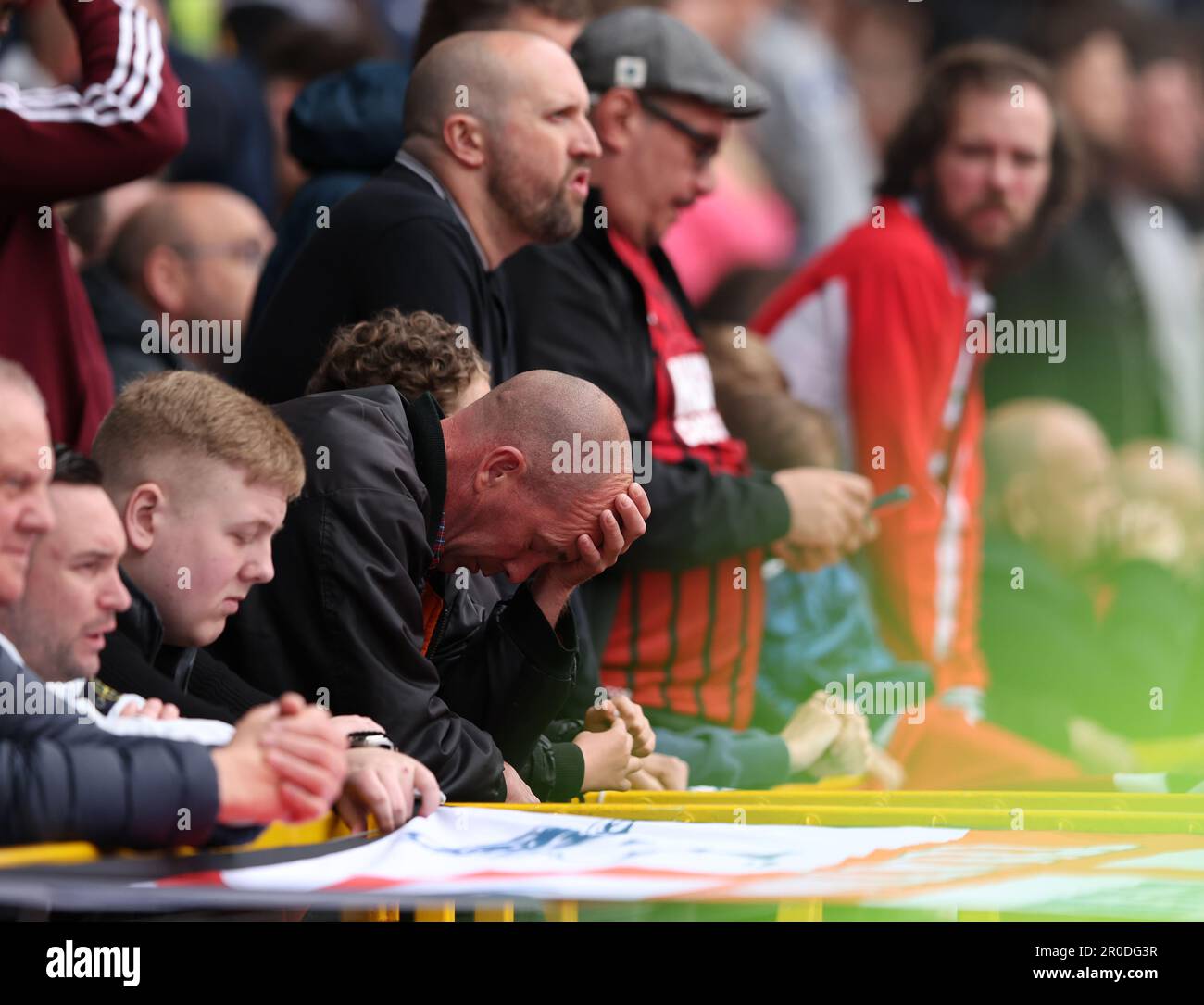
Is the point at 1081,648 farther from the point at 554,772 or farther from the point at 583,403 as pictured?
the point at 583,403

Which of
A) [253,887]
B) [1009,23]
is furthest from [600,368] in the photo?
[1009,23]

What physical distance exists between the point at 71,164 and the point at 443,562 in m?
1.04

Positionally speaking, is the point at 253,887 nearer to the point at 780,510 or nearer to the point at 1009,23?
the point at 780,510

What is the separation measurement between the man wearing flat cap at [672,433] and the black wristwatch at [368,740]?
150 centimetres

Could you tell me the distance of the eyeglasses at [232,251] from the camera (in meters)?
5.34

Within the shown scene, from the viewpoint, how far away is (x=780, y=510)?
4719 millimetres

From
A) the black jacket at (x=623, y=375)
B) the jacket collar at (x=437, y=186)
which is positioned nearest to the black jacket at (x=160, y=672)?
the jacket collar at (x=437, y=186)

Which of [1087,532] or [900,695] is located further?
[1087,532]

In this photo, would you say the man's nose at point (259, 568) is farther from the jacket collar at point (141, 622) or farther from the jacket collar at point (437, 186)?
the jacket collar at point (437, 186)

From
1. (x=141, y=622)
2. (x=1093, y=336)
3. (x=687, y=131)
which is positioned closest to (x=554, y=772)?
(x=141, y=622)

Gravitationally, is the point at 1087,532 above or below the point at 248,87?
below

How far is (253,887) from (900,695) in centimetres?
337

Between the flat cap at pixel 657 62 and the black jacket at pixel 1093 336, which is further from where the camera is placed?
the black jacket at pixel 1093 336

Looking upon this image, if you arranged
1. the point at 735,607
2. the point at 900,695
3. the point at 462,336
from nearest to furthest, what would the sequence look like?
1. the point at 462,336
2. the point at 735,607
3. the point at 900,695
